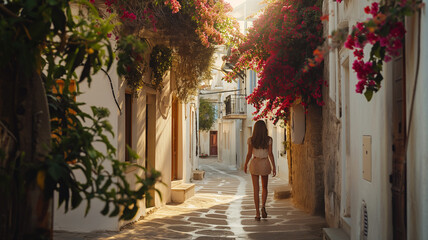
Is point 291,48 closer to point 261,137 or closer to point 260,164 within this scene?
point 261,137

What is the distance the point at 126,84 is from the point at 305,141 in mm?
4124

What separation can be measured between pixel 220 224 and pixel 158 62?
141 inches

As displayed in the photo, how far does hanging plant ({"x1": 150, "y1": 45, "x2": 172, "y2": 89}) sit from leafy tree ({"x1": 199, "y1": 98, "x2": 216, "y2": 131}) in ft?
103

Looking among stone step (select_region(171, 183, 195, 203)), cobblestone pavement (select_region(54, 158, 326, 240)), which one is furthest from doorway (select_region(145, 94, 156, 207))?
stone step (select_region(171, 183, 195, 203))

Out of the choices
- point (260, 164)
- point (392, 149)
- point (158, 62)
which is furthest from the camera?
point (158, 62)

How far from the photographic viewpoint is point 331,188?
8016 millimetres

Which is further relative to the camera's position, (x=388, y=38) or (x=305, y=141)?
(x=305, y=141)

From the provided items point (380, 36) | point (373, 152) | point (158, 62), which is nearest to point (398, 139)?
point (373, 152)

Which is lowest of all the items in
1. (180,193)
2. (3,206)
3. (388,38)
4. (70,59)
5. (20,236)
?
(180,193)

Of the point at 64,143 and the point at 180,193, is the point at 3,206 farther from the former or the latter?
the point at 180,193

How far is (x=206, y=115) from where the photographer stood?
140 feet

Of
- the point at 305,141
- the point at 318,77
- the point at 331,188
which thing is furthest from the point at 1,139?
the point at 305,141

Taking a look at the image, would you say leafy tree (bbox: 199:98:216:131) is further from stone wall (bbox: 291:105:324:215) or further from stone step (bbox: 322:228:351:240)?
stone step (bbox: 322:228:351:240)

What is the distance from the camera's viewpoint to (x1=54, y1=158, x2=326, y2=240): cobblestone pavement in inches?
284
